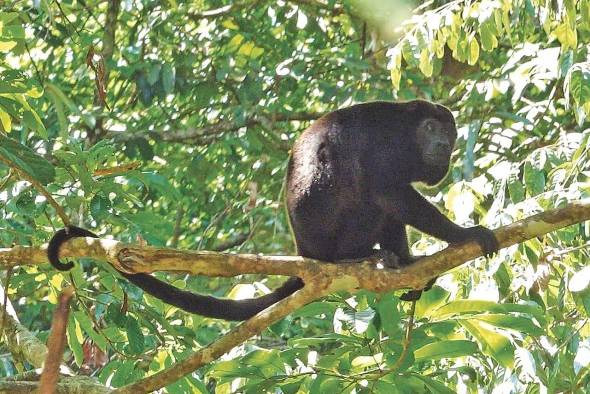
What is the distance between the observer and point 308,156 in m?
4.00

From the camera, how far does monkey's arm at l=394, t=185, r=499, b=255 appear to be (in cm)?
337

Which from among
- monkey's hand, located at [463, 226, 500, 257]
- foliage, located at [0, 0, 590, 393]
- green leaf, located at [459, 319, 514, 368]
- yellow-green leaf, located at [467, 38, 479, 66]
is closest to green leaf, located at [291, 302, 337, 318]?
foliage, located at [0, 0, 590, 393]

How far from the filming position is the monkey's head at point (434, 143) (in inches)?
176

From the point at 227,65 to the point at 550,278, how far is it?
320 centimetres

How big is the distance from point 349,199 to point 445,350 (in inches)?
62.4

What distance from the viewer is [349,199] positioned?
13.1 feet

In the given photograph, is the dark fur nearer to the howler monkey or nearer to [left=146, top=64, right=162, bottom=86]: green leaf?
the howler monkey

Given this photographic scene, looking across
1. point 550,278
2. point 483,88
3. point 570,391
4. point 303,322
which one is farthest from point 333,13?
point 570,391

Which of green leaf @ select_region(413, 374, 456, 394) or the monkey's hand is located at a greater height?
→ the monkey's hand

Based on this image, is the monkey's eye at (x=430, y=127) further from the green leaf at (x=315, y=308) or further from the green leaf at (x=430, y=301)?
the green leaf at (x=430, y=301)

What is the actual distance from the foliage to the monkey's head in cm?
14

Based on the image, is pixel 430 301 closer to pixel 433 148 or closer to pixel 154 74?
pixel 433 148

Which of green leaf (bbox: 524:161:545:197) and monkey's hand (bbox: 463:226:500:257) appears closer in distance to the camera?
monkey's hand (bbox: 463:226:500:257)

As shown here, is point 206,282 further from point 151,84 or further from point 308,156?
point 308,156
